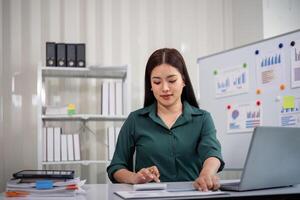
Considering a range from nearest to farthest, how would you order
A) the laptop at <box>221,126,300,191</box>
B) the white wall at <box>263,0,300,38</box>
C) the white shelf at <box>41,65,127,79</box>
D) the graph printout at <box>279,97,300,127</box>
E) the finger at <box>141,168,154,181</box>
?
the laptop at <box>221,126,300,191</box> → the finger at <box>141,168,154,181</box> → the graph printout at <box>279,97,300,127</box> → the white shelf at <box>41,65,127,79</box> → the white wall at <box>263,0,300,38</box>

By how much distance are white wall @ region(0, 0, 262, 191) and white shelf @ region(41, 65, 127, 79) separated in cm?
17

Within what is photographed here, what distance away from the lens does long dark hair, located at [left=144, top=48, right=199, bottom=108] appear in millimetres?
1817

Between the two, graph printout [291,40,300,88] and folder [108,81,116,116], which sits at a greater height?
graph printout [291,40,300,88]

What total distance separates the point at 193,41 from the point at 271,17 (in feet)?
2.60

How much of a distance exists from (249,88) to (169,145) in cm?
108

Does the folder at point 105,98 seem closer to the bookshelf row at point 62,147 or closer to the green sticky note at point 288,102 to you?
the bookshelf row at point 62,147

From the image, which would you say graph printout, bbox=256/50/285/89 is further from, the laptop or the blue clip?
the blue clip

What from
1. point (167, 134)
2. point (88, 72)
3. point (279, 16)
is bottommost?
point (167, 134)

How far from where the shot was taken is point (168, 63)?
181 centimetres

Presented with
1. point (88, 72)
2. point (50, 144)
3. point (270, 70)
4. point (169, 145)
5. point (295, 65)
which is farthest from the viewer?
point (88, 72)

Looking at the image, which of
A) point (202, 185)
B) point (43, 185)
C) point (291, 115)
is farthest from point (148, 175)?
point (291, 115)

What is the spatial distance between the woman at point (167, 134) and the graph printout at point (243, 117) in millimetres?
849

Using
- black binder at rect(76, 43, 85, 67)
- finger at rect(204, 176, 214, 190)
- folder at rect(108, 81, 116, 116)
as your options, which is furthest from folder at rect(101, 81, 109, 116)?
finger at rect(204, 176, 214, 190)

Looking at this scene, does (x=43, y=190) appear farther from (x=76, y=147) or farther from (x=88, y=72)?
(x=88, y=72)
